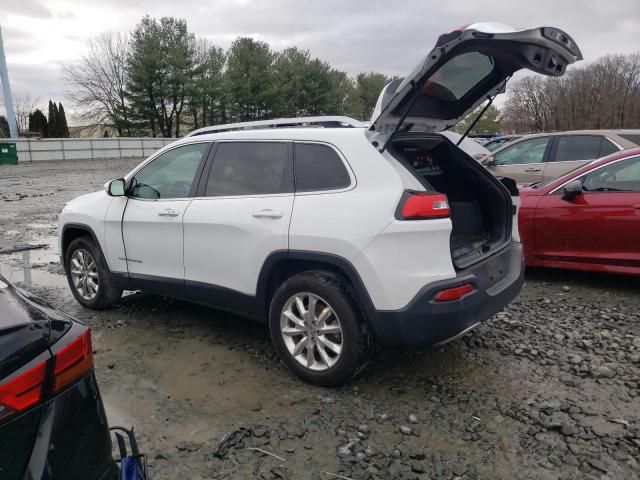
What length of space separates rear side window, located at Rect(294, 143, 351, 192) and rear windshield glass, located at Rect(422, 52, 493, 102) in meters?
0.76

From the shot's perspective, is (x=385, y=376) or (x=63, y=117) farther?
(x=63, y=117)

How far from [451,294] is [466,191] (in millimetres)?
1372

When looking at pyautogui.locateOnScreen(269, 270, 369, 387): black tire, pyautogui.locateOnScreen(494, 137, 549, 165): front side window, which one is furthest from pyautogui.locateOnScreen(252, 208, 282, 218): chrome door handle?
pyautogui.locateOnScreen(494, 137, 549, 165): front side window

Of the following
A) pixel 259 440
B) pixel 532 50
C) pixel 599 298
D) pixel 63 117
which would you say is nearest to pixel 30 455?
pixel 259 440

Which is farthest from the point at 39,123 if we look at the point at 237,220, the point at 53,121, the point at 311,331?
the point at 311,331

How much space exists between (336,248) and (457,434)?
49.8 inches

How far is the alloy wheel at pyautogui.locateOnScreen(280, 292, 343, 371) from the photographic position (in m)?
3.28

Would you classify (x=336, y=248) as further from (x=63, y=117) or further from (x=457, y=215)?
(x=63, y=117)

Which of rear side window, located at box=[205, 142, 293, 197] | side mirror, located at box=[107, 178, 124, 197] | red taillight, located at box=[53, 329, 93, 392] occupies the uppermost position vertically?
rear side window, located at box=[205, 142, 293, 197]

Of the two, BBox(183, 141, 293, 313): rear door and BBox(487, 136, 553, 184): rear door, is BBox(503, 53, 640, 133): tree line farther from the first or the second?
BBox(183, 141, 293, 313): rear door

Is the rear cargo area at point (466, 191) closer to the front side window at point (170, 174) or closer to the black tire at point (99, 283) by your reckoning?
the front side window at point (170, 174)

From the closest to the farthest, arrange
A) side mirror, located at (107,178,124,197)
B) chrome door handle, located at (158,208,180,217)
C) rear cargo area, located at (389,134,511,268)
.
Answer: rear cargo area, located at (389,134,511,268) < chrome door handle, located at (158,208,180,217) < side mirror, located at (107,178,124,197)

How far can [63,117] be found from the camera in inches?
1861

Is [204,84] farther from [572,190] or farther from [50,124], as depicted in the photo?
[572,190]
